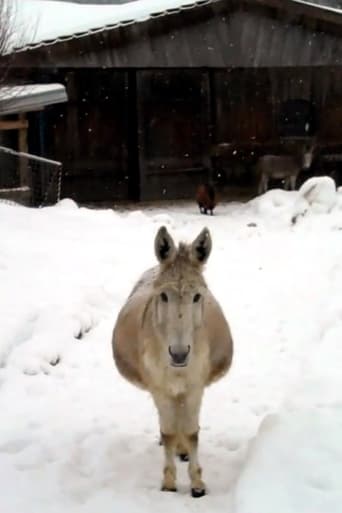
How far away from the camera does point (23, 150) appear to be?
18.8m

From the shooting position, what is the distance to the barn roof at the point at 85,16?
19.4 meters

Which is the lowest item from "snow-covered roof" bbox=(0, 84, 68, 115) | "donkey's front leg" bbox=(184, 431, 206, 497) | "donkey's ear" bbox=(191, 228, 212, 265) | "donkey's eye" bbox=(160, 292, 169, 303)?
"donkey's front leg" bbox=(184, 431, 206, 497)

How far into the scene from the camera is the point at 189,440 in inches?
229

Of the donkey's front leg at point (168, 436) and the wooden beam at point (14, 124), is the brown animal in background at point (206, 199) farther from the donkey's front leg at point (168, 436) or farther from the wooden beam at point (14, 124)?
the donkey's front leg at point (168, 436)

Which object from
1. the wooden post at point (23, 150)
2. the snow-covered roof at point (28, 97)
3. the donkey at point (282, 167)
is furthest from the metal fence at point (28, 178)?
the donkey at point (282, 167)

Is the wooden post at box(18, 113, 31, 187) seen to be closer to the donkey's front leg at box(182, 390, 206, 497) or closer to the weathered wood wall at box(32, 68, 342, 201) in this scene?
the weathered wood wall at box(32, 68, 342, 201)

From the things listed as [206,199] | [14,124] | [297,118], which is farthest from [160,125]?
[14,124]

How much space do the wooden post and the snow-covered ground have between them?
3199 mm

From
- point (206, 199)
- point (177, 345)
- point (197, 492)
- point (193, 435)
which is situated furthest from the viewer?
point (206, 199)

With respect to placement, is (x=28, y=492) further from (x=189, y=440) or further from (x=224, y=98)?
(x=224, y=98)

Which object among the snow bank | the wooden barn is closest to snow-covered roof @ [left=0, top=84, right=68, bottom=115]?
the wooden barn

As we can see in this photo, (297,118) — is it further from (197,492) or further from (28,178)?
(197,492)

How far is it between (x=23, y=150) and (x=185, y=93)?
18.2 ft

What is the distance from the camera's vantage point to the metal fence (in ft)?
57.7
